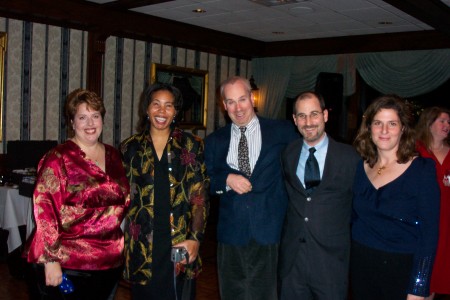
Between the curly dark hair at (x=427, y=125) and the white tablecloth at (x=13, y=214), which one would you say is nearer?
the curly dark hair at (x=427, y=125)

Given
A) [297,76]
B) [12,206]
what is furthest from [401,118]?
[297,76]

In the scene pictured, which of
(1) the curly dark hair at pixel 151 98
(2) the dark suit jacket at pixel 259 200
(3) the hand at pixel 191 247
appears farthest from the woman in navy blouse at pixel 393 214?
(1) the curly dark hair at pixel 151 98

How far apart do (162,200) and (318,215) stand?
2.56 ft

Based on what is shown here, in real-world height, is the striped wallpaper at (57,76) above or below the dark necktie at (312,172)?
above

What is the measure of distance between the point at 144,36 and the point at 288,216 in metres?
5.08

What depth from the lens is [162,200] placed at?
2.49m

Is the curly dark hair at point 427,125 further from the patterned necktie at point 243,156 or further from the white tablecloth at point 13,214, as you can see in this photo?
the white tablecloth at point 13,214

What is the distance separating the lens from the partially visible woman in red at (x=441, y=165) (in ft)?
12.2

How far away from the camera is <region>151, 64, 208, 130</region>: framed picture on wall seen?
24.6 feet

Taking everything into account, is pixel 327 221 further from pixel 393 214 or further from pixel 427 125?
pixel 427 125

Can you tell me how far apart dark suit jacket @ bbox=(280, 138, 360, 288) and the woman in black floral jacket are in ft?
1.68

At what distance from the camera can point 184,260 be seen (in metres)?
2.52

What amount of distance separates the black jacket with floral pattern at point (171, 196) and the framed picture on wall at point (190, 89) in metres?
4.90

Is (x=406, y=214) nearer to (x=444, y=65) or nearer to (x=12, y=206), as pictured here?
(x=12, y=206)
